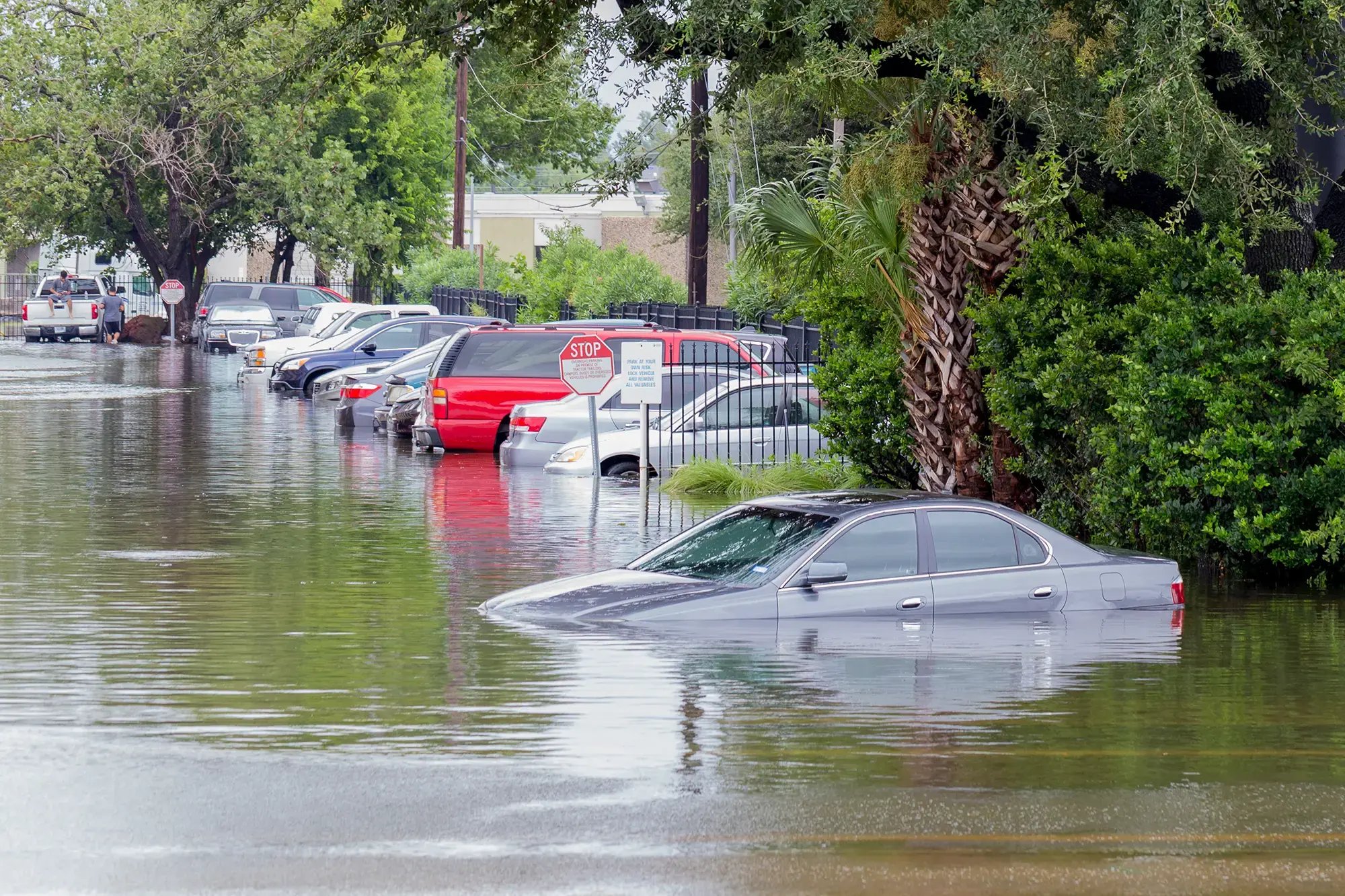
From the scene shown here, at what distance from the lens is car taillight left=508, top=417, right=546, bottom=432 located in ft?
83.8

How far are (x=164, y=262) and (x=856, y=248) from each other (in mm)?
48795

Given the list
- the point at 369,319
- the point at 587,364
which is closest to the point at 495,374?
the point at 587,364

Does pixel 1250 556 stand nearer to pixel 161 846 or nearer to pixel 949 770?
pixel 949 770

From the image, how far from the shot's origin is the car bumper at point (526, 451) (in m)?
25.4

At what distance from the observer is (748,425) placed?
931 inches

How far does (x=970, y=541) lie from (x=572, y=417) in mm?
12979

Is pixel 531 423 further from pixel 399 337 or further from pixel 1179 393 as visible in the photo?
pixel 399 337

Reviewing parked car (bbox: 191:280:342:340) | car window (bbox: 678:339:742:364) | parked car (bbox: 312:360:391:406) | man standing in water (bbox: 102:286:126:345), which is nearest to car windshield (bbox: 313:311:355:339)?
parked car (bbox: 312:360:391:406)

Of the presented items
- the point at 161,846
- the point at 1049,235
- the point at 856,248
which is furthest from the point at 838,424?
the point at 161,846

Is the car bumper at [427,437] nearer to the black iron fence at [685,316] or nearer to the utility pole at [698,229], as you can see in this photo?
the black iron fence at [685,316]

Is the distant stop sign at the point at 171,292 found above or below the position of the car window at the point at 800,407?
above

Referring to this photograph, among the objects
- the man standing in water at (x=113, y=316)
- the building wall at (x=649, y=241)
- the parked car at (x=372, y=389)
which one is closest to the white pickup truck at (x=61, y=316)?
the man standing in water at (x=113, y=316)

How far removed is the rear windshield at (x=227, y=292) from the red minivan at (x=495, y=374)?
32098 mm

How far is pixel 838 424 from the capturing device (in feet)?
68.7
